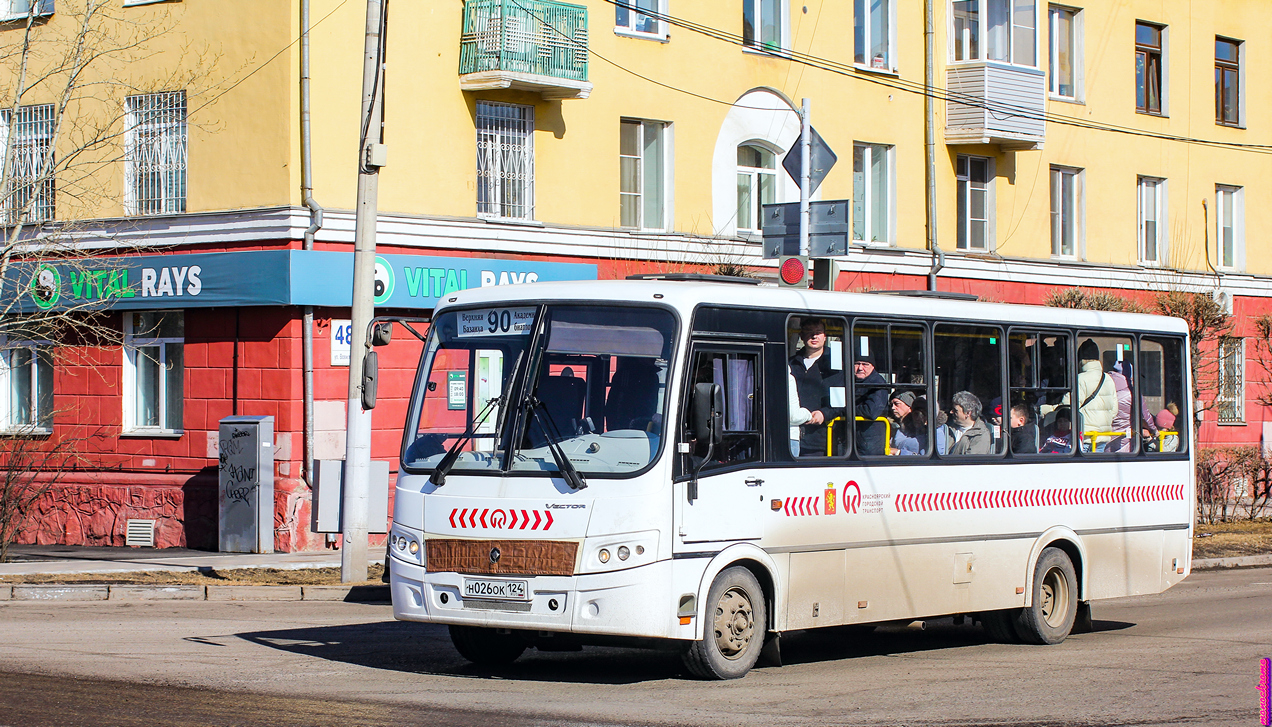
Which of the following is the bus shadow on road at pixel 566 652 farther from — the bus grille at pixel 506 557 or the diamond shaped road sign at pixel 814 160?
the diamond shaped road sign at pixel 814 160

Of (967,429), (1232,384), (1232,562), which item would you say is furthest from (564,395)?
(1232,384)

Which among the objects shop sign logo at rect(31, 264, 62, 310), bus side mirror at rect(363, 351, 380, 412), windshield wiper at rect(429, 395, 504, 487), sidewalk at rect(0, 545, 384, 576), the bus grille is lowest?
sidewalk at rect(0, 545, 384, 576)

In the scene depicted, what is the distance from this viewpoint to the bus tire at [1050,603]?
12609mm

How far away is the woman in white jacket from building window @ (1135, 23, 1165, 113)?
20.9 metres

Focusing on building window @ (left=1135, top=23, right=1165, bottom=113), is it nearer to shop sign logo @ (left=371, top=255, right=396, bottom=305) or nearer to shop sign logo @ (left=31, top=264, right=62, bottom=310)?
shop sign logo @ (left=371, top=255, right=396, bottom=305)

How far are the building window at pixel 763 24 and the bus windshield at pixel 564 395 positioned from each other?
55.2ft

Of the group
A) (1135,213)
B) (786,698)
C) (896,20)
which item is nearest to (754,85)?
(896,20)

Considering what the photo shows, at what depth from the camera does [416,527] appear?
33.6 ft

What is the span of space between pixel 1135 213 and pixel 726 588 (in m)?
25.1

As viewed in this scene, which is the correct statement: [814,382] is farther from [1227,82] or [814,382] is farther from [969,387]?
[1227,82]

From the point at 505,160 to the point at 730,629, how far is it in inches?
552

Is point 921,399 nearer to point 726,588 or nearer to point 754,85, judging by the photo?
point 726,588

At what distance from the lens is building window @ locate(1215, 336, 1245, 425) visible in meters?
33.8

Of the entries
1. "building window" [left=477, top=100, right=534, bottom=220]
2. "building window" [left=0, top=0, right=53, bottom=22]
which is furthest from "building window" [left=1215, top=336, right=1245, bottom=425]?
"building window" [left=0, top=0, right=53, bottom=22]
